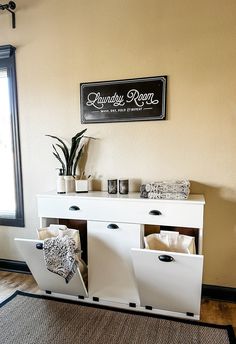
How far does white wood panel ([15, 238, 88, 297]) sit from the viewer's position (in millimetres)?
1906

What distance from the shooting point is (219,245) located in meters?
2.15

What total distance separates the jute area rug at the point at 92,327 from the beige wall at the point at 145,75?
55 cm

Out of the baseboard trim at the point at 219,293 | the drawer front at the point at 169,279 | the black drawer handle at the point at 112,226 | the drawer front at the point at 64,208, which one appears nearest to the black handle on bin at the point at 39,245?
the drawer front at the point at 64,208

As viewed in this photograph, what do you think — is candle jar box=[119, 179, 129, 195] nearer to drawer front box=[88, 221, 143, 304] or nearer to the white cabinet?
the white cabinet

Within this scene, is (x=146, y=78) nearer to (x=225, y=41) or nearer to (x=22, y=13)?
(x=225, y=41)

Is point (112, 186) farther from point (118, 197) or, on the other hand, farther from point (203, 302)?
point (203, 302)

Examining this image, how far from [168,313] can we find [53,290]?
95 centimetres

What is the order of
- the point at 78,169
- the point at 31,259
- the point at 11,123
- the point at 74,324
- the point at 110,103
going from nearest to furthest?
the point at 74,324, the point at 31,259, the point at 110,103, the point at 78,169, the point at 11,123

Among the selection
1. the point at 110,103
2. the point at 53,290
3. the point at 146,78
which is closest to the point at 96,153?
Result: the point at 110,103

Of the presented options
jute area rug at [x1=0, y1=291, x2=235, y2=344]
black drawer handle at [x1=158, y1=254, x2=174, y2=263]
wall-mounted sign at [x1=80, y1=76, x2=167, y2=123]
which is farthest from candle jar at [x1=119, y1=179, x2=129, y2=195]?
jute area rug at [x1=0, y1=291, x2=235, y2=344]

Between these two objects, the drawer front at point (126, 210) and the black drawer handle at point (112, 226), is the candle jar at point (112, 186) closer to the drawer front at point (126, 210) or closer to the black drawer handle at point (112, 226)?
the drawer front at point (126, 210)

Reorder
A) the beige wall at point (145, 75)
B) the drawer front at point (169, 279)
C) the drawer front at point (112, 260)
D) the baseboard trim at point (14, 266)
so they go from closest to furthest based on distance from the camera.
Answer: the drawer front at point (169, 279), the drawer front at point (112, 260), the beige wall at point (145, 75), the baseboard trim at point (14, 266)

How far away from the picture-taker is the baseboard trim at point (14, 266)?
2.69 m

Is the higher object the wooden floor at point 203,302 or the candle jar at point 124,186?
the candle jar at point 124,186
